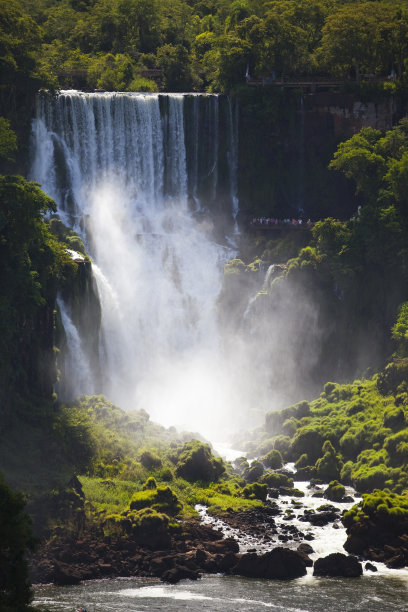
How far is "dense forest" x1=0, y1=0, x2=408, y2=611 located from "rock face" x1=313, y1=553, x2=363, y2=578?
2.56 metres

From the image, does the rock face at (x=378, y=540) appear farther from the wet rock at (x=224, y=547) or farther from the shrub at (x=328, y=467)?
the shrub at (x=328, y=467)

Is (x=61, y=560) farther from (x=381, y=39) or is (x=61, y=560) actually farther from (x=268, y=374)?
(x=381, y=39)

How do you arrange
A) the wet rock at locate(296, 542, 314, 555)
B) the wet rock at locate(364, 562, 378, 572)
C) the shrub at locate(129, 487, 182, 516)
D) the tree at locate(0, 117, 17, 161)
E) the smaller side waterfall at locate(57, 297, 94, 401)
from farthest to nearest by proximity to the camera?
the tree at locate(0, 117, 17, 161) → the smaller side waterfall at locate(57, 297, 94, 401) → the shrub at locate(129, 487, 182, 516) → the wet rock at locate(296, 542, 314, 555) → the wet rock at locate(364, 562, 378, 572)

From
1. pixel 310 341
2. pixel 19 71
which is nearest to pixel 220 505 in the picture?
pixel 310 341

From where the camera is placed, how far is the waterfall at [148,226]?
88688 mm

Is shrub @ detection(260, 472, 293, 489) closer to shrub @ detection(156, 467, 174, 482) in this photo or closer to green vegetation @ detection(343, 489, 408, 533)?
shrub @ detection(156, 467, 174, 482)

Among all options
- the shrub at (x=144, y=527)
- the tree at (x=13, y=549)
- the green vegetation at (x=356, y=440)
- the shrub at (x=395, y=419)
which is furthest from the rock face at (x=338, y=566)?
the tree at (x=13, y=549)

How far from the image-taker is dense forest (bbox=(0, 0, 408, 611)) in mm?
62281

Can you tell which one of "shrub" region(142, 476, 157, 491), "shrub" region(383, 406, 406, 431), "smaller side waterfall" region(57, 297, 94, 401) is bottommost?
"shrub" region(142, 476, 157, 491)

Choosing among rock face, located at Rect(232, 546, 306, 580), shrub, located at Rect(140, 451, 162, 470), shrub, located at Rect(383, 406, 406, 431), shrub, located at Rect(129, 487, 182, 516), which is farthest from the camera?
shrub, located at Rect(383, 406, 406, 431)

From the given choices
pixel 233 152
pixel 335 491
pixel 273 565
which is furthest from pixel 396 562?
pixel 233 152

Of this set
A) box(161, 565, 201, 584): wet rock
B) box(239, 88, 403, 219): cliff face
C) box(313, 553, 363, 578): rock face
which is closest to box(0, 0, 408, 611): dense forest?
box(239, 88, 403, 219): cliff face

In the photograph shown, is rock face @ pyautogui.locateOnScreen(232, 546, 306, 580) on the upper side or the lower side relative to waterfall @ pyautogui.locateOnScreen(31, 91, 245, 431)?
lower

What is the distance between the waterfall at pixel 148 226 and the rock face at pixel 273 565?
29.3m
